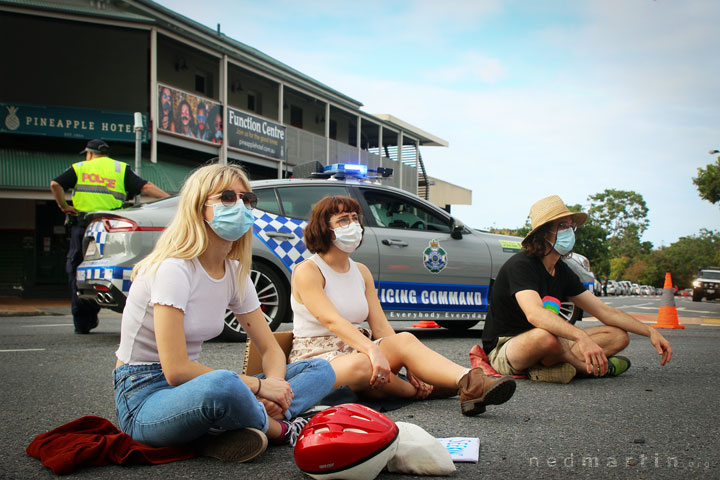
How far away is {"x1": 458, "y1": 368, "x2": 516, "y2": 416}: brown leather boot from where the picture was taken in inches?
120

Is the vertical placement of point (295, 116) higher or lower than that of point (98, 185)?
higher

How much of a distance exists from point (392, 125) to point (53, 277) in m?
15.4

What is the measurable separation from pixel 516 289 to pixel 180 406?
99.9 inches

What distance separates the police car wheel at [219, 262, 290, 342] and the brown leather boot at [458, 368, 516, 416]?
3.35 m

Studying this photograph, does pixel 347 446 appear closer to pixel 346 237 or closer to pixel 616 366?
pixel 346 237

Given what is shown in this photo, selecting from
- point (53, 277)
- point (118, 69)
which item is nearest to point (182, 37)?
point (118, 69)

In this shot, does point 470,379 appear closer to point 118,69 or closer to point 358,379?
point 358,379

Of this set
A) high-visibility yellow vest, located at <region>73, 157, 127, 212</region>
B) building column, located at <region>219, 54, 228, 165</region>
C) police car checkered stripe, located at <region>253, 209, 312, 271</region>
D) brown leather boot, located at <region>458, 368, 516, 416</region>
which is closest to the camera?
brown leather boot, located at <region>458, 368, 516, 416</region>

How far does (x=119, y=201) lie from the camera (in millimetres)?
6996

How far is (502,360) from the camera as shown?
172 inches

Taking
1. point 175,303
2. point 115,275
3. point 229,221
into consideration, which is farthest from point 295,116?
point 175,303

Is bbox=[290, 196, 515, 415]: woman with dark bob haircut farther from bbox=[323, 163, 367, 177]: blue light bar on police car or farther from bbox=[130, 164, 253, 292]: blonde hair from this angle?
bbox=[323, 163, 367, 177]: blue light bar on police car

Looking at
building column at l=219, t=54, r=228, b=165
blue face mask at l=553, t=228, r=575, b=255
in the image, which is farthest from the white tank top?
building column at l=219, t=54, r=228, b=165

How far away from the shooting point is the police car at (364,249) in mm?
5988
